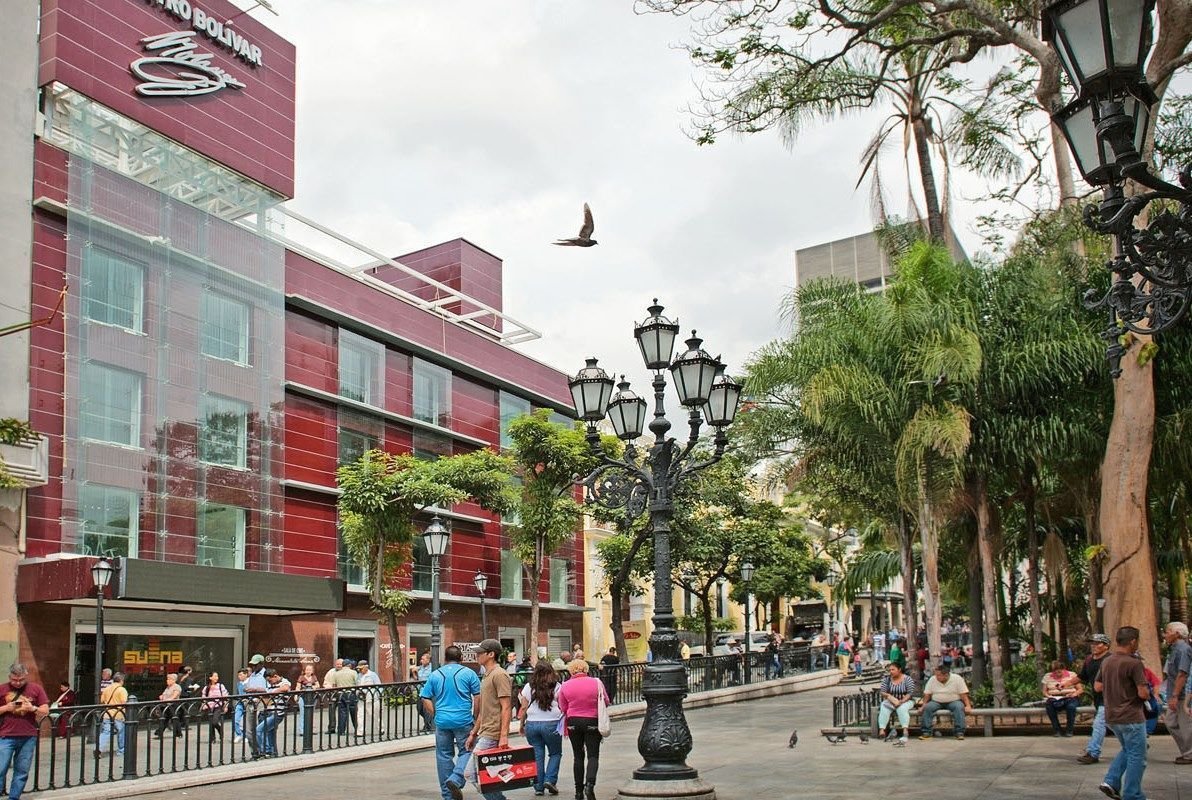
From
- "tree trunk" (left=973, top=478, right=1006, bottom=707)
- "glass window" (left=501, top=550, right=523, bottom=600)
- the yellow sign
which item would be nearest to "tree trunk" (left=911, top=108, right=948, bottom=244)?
"tree trunk" (left=973, top=478, right=1006, bottom=707)

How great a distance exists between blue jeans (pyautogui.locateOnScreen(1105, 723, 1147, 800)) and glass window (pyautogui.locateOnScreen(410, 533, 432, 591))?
27171 mm

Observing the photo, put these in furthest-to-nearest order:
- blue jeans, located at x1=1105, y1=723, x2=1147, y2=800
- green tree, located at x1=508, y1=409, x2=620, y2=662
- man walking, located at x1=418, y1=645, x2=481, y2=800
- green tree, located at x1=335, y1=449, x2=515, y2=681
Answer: green tree, located at x1=508, y1=409, x2=620, y2=662 → green tree, located at x1=335, y1=449, x2=515, y2=681 → man walking, located at x1=418, y1=645, x2=481, y2=800 → blue jeans, located at x1=1105, y1=723, x2=1147, y2=800

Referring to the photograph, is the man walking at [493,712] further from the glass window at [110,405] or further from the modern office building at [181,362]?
the glass window at [110,405]

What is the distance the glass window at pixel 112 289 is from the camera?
25.0 meters

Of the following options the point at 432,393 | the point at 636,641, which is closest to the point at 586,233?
the point at 432,393

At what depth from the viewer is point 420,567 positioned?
116ft

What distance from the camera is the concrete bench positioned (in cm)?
1688

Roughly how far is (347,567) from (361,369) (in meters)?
5.90

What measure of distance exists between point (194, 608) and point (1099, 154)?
24806 millimetres

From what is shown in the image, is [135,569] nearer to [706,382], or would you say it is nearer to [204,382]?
[204,382]

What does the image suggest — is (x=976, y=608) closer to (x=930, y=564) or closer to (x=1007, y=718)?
(x=930, y=564)

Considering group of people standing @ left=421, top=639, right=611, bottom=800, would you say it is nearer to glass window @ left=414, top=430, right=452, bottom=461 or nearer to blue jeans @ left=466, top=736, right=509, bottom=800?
blue jeans @ left=466, top=736, right=509, bottom=800

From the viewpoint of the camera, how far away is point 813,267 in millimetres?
76375

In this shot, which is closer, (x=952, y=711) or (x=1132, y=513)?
(x=1132, y=513)
